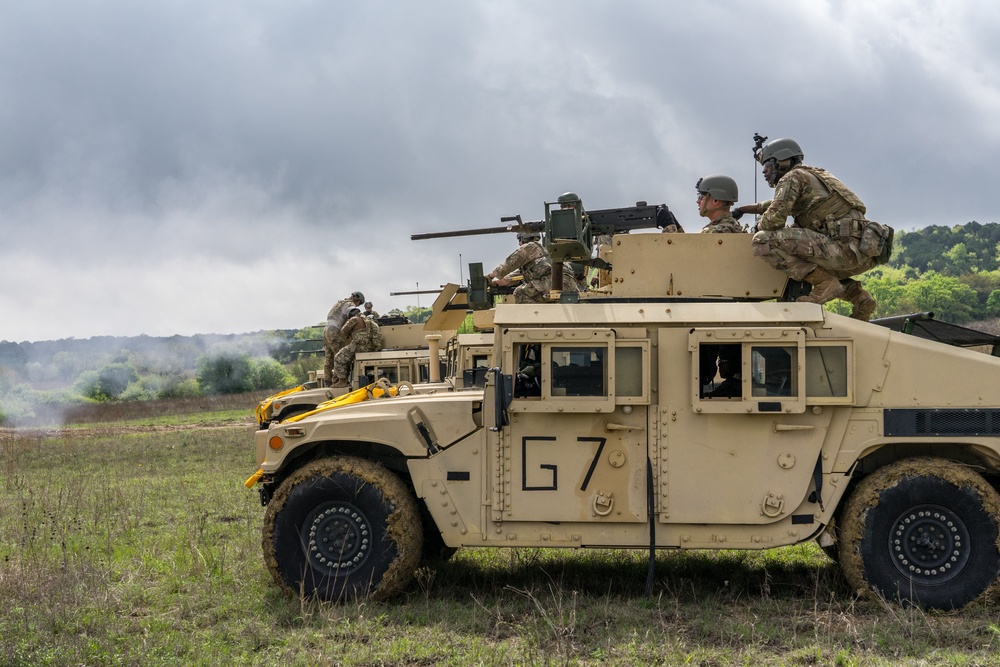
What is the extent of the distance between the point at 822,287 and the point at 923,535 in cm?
215

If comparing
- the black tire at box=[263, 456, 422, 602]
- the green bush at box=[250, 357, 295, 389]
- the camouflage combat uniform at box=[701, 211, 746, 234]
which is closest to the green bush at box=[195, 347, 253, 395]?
the green bush at box=[250, 357, 295, 389]

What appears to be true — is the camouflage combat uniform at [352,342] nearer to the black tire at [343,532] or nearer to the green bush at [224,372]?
the black tire at [343,532]

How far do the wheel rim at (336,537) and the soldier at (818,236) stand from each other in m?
3.73

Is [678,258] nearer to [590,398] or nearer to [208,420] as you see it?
[590,398]

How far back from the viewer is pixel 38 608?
6445 millimetres

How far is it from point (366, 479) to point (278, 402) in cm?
826

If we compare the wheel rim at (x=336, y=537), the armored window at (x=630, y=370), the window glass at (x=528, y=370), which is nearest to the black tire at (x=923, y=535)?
the armored window at (x=630, y=370)

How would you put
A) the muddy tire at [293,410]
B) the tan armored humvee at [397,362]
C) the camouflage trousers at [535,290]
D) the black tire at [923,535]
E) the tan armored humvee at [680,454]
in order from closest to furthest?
the black tire at [923,535] → the tan armored humvee at [680,454] → the camouflage trousers at [535,290] → the muddy tire at [293,410] → the tan armored humvee at [397,362]

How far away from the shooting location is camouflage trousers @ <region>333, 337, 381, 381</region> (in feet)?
59.8

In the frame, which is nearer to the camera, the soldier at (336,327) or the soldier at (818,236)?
the soldier at (818,236)

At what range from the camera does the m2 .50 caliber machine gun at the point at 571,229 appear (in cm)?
796

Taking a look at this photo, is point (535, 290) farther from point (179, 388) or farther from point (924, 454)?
point (179, 388)

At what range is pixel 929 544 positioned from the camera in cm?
623

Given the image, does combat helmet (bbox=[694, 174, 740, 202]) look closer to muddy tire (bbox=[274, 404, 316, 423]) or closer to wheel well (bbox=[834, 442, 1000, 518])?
wheel well (bbox=[834, 442, 1000, 518])
